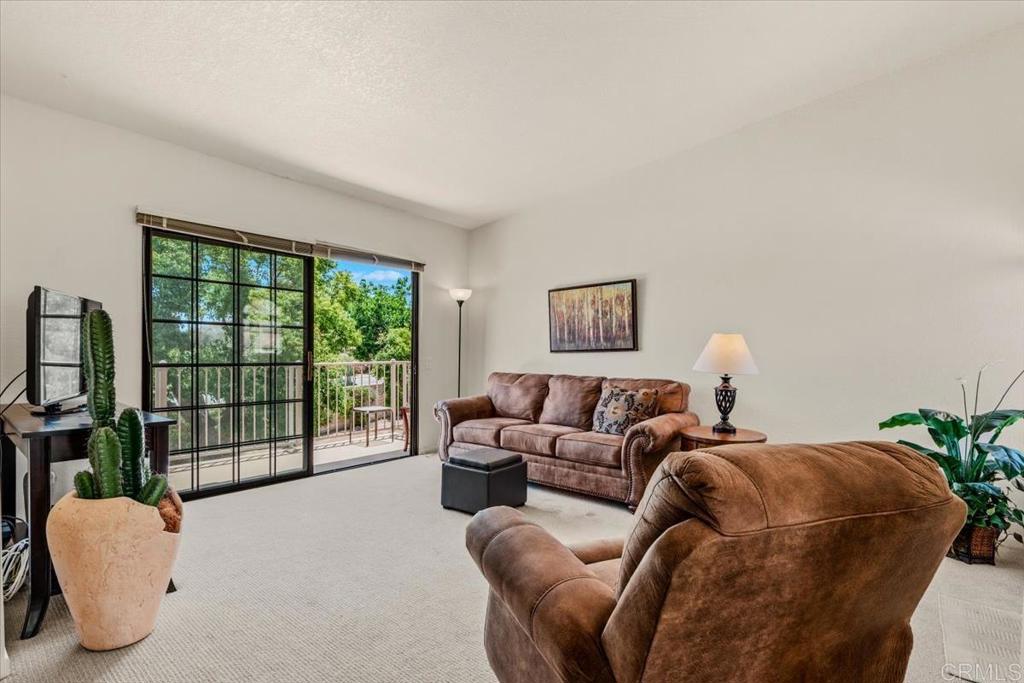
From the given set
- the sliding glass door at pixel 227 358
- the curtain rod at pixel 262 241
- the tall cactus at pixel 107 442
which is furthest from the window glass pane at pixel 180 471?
the tall cactus at pixel 107 442

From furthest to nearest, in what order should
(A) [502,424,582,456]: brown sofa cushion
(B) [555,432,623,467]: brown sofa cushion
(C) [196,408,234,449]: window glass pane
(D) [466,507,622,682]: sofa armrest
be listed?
(A) [502,424,582,456]: brown sofa cushion, (C) [196,408,234,449]: window glass pane, (B) [555,432,623,467]: brown sofa cushion, (D) [466,507,622,682]: sofa armrest

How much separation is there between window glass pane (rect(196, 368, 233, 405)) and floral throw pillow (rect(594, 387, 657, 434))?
2.90 metres

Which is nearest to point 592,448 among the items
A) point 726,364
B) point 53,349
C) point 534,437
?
point 534,437

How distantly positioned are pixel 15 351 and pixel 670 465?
12.3 feet

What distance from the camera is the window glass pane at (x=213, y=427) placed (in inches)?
147

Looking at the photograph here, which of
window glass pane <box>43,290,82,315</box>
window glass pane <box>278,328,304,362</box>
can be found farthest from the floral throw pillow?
window glass pane <box>43,290,82,315</box>

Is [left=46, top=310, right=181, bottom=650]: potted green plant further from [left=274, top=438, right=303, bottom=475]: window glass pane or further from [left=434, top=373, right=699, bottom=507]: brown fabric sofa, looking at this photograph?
[left=434, top=373, right=699, bottom=507]: brown fabric sofa

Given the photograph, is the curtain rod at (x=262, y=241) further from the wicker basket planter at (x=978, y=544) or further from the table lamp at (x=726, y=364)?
the wicker basket planter at (x=978, y=544)

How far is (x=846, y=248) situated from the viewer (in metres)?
3.24

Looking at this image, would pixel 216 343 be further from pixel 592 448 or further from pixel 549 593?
pixel 549 593

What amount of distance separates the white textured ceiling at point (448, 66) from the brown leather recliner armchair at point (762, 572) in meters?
2.24

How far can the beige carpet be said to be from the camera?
1699 millimetres

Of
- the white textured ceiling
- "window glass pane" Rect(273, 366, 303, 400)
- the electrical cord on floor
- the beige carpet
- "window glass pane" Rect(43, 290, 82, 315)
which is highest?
the white textured ceiling

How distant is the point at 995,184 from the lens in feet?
8.99
